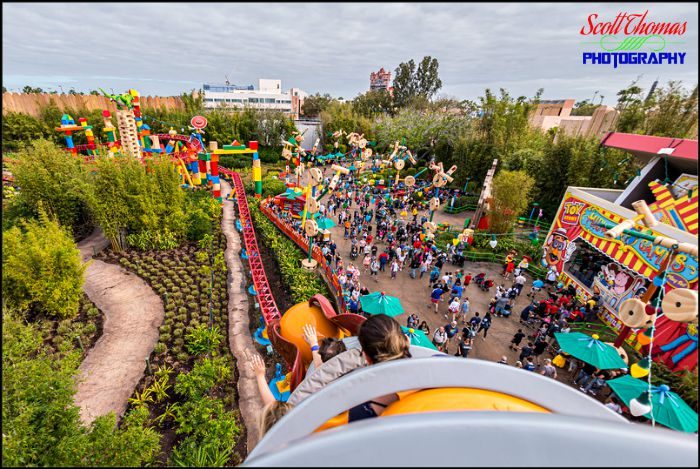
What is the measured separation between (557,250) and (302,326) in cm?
1365

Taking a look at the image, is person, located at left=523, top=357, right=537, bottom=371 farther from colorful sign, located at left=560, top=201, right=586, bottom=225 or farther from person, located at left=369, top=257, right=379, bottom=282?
colorful sign, located at left=560, top=201, right=586, bottom=225

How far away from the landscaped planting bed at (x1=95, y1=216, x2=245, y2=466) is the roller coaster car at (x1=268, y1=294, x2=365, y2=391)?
8.31ft

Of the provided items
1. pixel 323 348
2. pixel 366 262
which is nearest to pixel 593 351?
pixel 366 262

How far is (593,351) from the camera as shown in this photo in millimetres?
8430

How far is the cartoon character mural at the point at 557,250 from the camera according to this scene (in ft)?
46.9

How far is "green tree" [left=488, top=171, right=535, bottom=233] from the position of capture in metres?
17.6

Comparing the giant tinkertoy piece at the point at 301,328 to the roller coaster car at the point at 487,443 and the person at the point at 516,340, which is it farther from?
the person at the point at 516,340

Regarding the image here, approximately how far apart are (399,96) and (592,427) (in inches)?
2169

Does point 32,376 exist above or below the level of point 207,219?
above

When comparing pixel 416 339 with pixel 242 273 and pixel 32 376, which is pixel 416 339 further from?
pixel 242 273

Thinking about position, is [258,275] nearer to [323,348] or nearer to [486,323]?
[486,323]

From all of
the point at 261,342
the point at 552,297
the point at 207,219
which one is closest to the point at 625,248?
the point at 552,297

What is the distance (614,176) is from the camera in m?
18.1

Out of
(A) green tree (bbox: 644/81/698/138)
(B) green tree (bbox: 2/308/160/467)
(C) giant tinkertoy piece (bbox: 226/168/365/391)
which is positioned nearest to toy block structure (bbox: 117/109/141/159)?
(B) green tree (bbox: 2/308/160/467)
